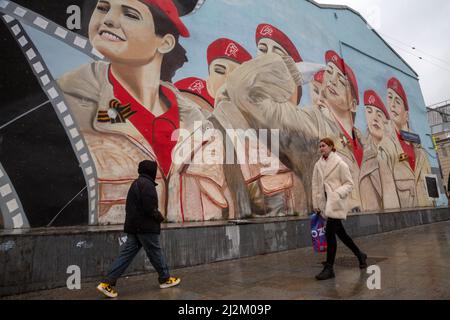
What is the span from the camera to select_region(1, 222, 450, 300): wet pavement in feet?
10.9

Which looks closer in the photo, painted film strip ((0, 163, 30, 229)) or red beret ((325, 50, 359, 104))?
painted film strip ((0, 163, 30, 229))

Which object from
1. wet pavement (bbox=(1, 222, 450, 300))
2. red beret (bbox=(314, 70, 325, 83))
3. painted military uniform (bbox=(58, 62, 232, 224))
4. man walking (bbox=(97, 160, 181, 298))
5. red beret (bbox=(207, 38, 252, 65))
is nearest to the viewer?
wet pavement (bbox=(1, 222, 450, 300))

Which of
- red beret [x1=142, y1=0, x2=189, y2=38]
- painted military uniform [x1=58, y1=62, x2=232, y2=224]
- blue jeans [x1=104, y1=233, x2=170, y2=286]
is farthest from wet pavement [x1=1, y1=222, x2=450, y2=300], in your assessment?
red beret [x1=142, y1=0, x2=189, y2=38]

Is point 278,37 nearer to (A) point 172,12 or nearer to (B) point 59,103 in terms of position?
(A) point 172,12

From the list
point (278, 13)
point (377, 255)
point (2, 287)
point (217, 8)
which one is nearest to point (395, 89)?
point (278, 13)

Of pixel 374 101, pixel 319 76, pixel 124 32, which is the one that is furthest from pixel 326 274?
pixel 374 101

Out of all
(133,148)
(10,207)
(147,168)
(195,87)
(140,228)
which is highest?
(195,87)

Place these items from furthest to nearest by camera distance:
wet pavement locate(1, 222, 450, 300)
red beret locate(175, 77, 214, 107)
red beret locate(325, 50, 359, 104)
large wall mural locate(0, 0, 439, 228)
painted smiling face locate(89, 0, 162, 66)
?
1. red beret locate(325, 50, 359, 104)
2. red beret locate(175, 77, 214, 107)
3. painted smiling face locate(89, 0, 162, 66)
4. large wall mural locate(0, 0, 439, 228)
5. wet pavement locate(1, 222, 450, 300)

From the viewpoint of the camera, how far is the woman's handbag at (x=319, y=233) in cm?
422

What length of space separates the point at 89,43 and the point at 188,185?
12.6 feet

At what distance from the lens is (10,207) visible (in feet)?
17.1

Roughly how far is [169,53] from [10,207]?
16.4ft

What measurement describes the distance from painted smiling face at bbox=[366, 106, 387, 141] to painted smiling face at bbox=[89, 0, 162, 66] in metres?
10.4

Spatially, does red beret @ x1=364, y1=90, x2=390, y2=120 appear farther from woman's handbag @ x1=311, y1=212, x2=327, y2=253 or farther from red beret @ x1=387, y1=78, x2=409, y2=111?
woman's handbag @ x1=311, y1=212, x2=327, y2=253
